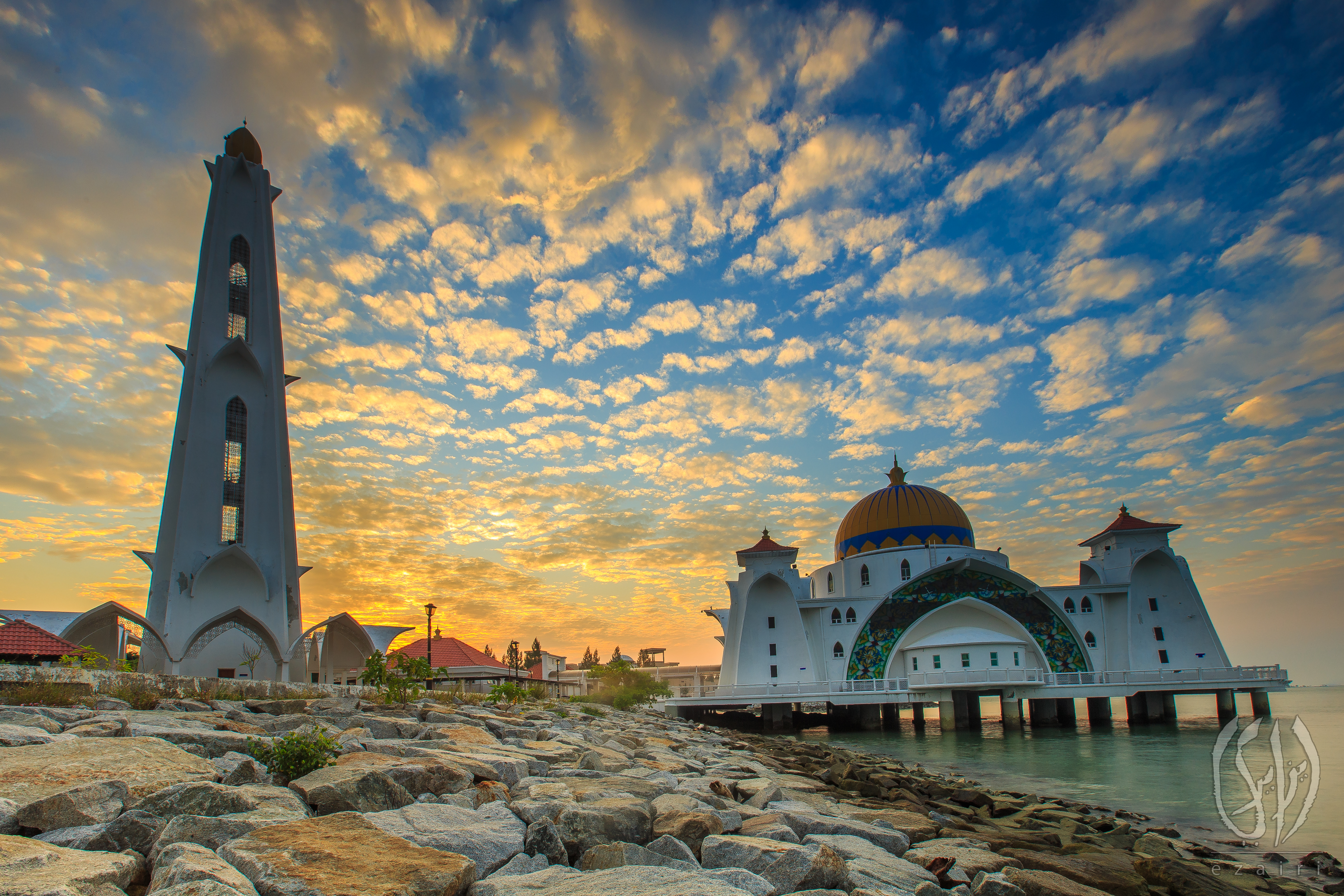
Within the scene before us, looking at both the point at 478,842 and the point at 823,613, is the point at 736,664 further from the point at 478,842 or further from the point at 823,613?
the point at 478,842

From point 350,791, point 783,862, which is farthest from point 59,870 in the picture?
point 783,862

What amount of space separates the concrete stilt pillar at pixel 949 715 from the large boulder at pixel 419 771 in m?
33.5

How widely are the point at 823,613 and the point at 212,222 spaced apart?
1348 inches

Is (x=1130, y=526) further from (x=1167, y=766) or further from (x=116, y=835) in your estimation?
(x=116, y=835)

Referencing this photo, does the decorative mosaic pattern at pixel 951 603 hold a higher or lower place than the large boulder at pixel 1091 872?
higher

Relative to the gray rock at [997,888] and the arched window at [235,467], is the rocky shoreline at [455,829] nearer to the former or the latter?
the gray rock at [997,888]

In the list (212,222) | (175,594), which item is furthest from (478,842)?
(212,222)

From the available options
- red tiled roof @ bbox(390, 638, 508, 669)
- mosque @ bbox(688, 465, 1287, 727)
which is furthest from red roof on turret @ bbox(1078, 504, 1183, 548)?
red tiled roof @ bbox(390, 638, 508, 669)

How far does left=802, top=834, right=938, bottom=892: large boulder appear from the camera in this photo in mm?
4934

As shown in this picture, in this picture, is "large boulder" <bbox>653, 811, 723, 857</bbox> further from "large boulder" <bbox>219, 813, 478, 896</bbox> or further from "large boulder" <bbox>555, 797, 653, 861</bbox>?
"large boulder" <bbox>219, 813, 478, 896</bbox>

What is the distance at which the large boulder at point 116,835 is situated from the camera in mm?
3625

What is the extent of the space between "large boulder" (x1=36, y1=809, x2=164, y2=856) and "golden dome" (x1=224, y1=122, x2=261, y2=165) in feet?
110

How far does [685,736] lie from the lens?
18.9 m

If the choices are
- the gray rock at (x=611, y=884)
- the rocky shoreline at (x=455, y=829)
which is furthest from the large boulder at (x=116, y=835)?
the gray rock at (x=611, y=884)
